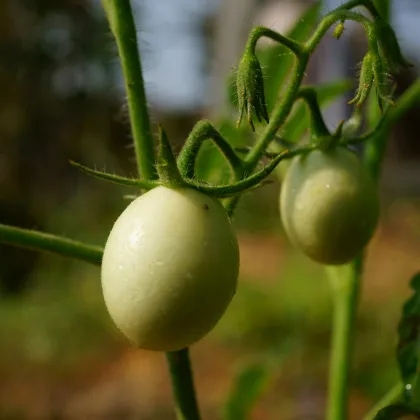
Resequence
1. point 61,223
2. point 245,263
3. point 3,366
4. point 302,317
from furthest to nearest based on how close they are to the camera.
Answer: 1. point 61,223
2. point 245,263
3. point 302,317
4. point 3,366

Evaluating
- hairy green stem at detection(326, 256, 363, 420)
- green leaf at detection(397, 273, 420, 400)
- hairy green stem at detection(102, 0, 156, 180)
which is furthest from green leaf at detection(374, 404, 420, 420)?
hairy green stem at detection(102, 0, 156, 180)

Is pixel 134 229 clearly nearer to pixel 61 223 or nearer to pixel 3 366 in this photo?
pixel 3 366

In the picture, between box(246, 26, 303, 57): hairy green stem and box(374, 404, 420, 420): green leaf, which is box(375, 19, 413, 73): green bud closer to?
box(246, 26, 303, 57): hairy green stem

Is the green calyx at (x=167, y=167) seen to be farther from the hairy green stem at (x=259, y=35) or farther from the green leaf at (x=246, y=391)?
the green leaf at (x=246, y=391)

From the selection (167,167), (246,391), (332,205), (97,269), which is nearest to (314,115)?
(332,205)

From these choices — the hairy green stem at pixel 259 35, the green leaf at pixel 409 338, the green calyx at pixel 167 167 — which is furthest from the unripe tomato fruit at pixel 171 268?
the green leaf at pixel 409 338

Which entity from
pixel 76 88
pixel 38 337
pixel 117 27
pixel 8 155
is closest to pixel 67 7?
pixel 76 88

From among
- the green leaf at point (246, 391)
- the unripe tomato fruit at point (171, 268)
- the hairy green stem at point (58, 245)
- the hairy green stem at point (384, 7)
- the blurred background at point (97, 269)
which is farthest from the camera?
the blurred background at point (97, 269)
